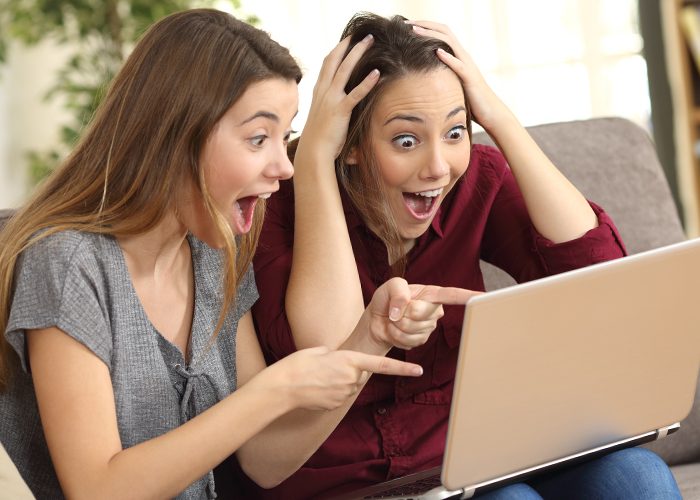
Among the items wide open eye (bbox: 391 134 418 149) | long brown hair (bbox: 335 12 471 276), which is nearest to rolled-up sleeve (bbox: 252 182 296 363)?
long brown hair (bbox: 335 12 471 276)

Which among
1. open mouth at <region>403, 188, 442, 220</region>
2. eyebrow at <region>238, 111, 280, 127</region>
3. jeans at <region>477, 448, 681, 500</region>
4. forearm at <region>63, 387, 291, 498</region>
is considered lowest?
jeans at <region>477, 448, 681, 500</region>

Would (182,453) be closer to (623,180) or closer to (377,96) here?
(377,96)

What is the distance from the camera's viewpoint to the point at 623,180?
184cm

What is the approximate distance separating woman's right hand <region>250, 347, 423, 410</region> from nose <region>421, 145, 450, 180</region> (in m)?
0.33

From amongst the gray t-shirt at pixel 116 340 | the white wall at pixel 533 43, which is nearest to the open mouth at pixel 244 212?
the gray t-shirt at pixel 116 340

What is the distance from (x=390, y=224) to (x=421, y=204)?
0.19ft

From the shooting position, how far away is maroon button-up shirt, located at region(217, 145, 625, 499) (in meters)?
1.46

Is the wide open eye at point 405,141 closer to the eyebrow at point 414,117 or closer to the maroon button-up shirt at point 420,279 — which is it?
A: the eyebrow at point 414,117

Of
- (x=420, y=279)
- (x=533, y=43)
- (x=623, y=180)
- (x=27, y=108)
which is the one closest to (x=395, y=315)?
(x=420, y=279)

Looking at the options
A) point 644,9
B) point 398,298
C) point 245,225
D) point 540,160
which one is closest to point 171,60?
point 245,225

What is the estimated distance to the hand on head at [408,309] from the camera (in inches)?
49.0

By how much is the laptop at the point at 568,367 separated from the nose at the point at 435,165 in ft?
1.32

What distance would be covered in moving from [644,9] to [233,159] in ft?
9.59

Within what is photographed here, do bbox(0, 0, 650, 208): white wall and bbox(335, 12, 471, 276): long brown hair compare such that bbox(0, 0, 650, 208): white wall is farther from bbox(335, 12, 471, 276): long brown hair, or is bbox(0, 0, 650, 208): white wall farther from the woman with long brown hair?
the woman with long brown hair
